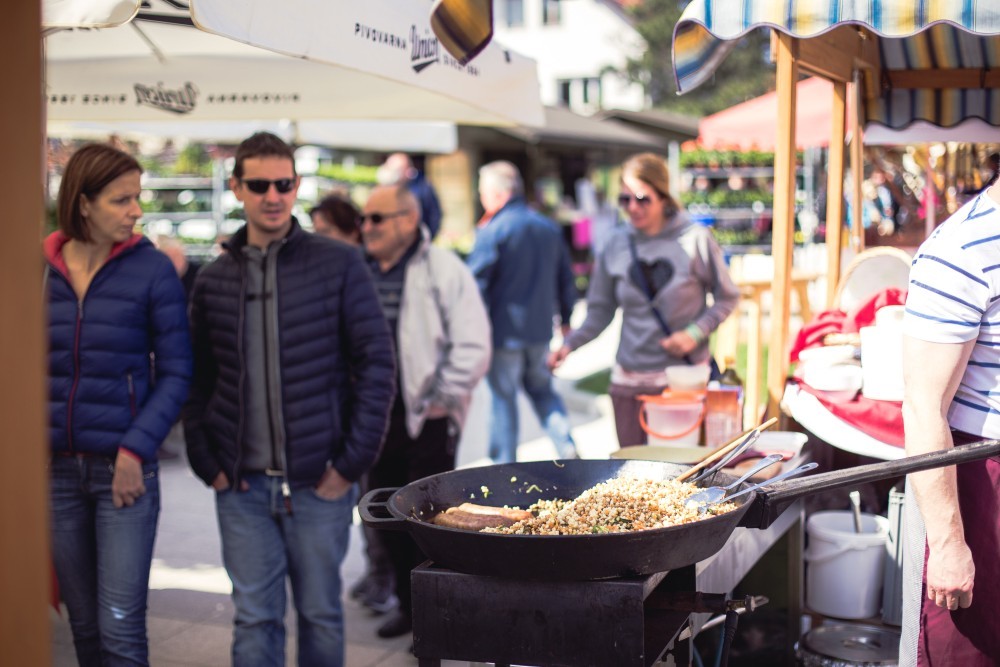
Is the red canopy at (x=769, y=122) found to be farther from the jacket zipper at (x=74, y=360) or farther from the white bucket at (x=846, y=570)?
the jacket zipper at (x=74, y=360)

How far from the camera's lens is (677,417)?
12.6 ft

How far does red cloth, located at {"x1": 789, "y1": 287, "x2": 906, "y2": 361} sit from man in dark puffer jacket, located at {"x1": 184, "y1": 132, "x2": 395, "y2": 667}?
1564mm

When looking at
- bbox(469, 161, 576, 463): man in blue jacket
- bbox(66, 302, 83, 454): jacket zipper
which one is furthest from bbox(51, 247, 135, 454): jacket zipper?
bbox(469, 161, 576, 463): man in blue jacket

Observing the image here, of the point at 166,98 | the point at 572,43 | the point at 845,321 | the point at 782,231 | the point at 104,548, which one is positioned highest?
the point at 572,43

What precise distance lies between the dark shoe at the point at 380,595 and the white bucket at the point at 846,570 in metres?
2.09

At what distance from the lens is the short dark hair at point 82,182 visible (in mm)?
3383

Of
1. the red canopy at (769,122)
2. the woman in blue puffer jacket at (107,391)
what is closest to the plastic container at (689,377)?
the woman in blue puffer jacket at (107,391)

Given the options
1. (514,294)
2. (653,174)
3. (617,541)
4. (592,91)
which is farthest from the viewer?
(592,91)

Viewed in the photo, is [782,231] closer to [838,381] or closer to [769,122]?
[838,381]

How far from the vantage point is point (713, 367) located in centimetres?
A: 506

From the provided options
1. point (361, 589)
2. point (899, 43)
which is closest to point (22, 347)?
point (361, 589)

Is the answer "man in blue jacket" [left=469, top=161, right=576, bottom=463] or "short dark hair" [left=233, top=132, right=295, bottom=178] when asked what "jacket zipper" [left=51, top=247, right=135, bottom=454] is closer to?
"short dark hair" [left=233, top=132, right=295, bottom=178]

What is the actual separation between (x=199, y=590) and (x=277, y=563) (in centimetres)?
192

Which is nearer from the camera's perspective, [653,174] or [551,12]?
[653,174]
